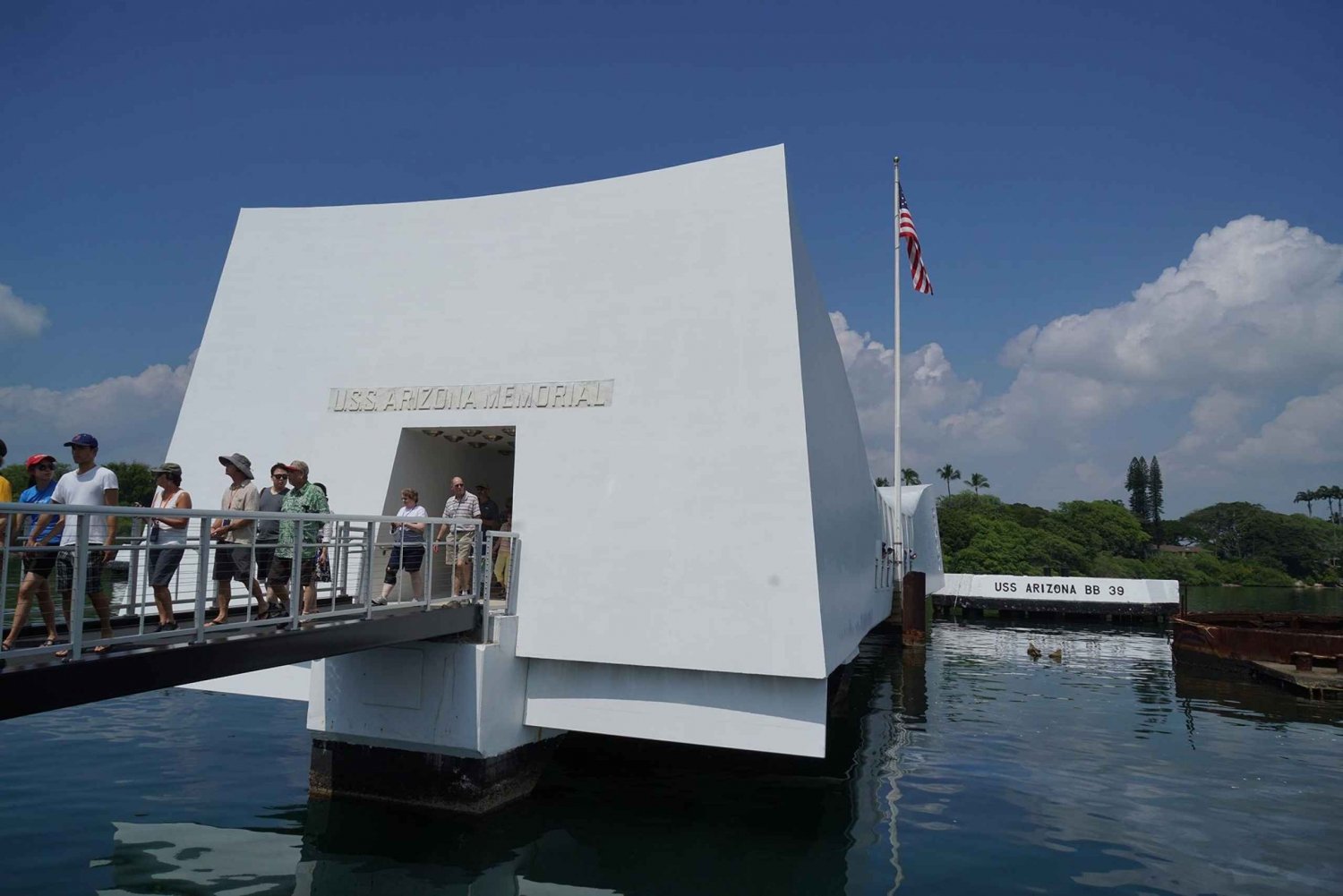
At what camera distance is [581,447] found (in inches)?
439

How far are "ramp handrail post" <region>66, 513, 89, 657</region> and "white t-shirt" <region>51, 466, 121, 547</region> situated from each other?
0.76 meters

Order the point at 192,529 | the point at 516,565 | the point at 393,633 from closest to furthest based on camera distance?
the point at 393,633
the point at 516,565
the point at 192,529

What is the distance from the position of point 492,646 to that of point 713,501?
10.8 ft

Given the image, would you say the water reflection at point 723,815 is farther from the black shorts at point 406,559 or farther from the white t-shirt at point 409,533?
the white t-shirt at point 409,533

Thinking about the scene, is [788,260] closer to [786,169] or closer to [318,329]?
[786,169]

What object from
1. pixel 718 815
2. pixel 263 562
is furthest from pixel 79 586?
pixel 718 815

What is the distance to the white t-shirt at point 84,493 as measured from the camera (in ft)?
21.6

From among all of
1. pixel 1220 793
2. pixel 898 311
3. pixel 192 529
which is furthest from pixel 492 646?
pixel 898 311

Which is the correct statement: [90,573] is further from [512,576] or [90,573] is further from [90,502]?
[512,576]

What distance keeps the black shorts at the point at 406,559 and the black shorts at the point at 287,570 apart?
1.11m

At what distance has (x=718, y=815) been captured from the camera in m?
10.6

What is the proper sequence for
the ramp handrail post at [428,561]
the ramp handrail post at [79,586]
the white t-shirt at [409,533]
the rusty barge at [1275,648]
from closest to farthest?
1. the ramp handrail post at [79,586]
2. the ramp handrail post at [428,561]
3. the white t-shirt at [409,533]
4. the rusty barge at [1275,648]

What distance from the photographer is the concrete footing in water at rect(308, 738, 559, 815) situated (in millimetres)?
10211

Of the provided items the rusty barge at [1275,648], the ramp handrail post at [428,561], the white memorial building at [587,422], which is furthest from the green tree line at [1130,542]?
the ramp handrail post at [428,561]
